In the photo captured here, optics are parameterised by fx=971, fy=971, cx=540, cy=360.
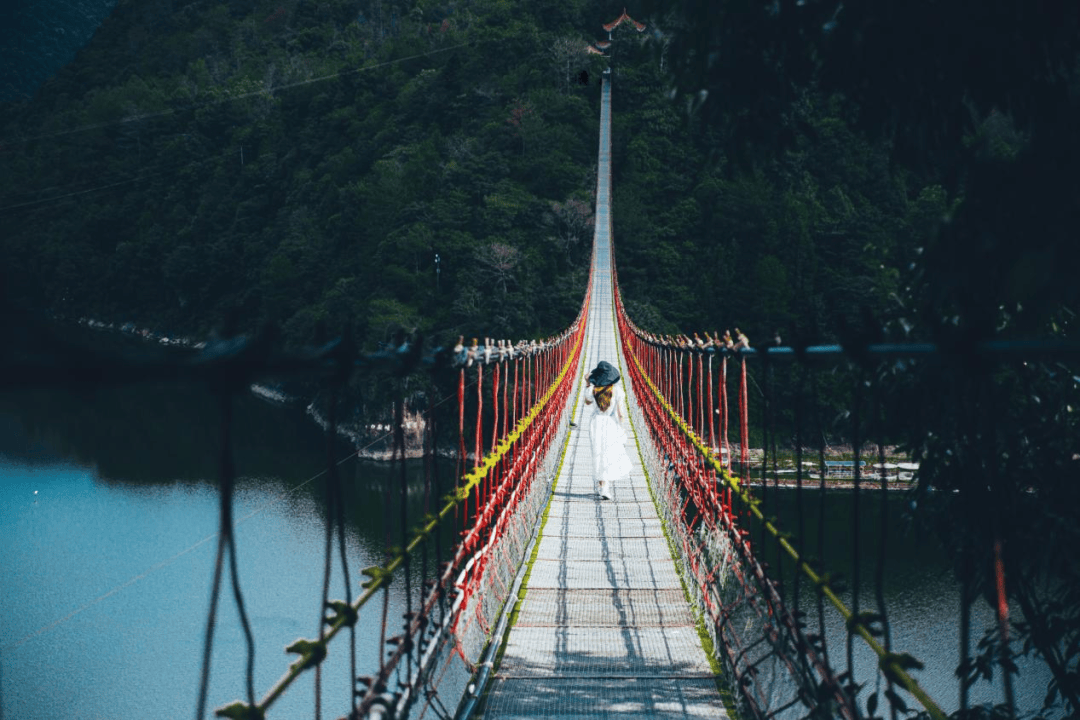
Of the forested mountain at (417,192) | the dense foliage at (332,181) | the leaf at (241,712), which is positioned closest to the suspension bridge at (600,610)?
the leaf at (241,712)

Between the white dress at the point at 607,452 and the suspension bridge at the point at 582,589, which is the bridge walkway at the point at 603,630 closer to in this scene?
the suspension bridge at the point at 582,589

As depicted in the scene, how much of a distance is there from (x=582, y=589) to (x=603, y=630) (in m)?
0.43

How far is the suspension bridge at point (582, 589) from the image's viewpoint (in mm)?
1156

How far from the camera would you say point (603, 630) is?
2.94 meters

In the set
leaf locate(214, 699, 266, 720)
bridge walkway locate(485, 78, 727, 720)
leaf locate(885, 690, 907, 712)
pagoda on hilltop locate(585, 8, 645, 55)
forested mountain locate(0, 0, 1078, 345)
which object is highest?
pagoda on hilltop locate(585, 8, 645, 55)

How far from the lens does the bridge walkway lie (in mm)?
2350

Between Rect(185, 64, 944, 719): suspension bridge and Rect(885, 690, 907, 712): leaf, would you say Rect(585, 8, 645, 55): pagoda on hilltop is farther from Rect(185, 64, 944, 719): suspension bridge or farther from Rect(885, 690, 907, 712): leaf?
Rect(885, 690, 907, 712): leaf

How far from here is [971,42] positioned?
5.00ft

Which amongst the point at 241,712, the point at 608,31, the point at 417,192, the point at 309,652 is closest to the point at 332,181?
the point at 417,192

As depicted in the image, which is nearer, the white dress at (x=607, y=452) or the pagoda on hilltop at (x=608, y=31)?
the white dress at (x=607, y=452)

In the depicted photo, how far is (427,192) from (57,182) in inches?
558

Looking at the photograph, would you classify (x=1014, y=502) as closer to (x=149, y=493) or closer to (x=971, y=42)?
(x=971, y=42)

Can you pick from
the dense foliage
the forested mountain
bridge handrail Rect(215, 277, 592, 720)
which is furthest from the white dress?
the dense foliage

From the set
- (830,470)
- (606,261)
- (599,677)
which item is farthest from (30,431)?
(599,677)
